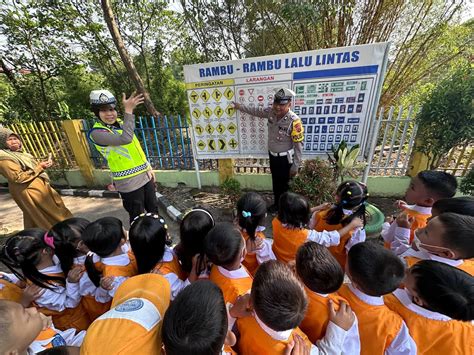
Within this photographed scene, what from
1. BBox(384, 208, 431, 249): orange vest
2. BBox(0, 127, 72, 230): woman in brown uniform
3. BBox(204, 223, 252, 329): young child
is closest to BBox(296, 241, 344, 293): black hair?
BBox(204, 223, 252, 329): young child

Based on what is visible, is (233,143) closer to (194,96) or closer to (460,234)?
(194,96)

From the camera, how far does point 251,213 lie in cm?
183

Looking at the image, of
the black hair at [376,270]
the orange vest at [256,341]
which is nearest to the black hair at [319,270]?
the black hair at [376,270]

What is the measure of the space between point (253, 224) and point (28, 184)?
335 centimetres


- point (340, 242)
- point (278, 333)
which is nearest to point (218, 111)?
point (340, 242)

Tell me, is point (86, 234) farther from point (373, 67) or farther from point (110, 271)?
point (373, 67)

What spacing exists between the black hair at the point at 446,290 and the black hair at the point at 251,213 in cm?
103

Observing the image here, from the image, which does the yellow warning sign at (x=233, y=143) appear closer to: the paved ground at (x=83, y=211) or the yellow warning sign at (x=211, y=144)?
the yellow warning sign at (x=211, y=144)

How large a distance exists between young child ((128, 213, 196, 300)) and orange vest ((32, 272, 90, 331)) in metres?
0.67

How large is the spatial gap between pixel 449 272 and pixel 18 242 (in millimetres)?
2481

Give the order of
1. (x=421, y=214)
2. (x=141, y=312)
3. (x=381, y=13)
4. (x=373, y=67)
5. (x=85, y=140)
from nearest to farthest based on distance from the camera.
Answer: (x=141, y=312), (x=421, y=214), (x=373, y=67), (x=381, y=13), (x=85, y=140)

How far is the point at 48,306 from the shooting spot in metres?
1.61

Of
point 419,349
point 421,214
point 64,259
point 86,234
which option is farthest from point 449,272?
point 64,259

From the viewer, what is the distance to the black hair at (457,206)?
1591 mm
